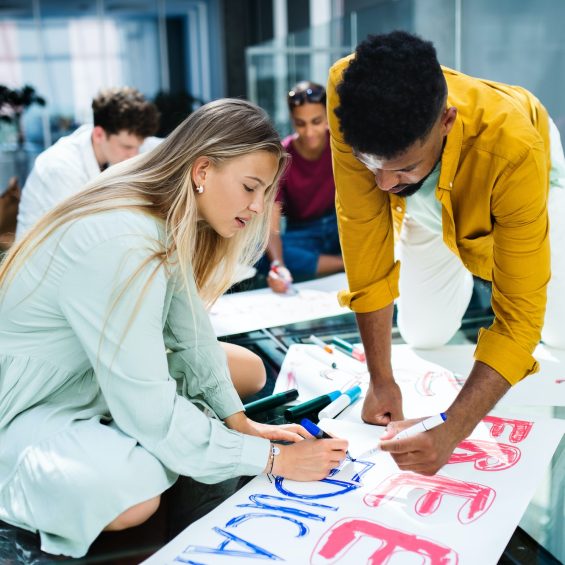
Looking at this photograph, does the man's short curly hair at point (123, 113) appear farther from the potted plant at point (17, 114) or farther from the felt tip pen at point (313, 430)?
the potted plant at point (17, 114)

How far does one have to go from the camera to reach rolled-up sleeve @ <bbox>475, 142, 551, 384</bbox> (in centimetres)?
107

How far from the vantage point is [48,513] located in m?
1.00

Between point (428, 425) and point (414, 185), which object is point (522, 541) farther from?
point (414, 185)

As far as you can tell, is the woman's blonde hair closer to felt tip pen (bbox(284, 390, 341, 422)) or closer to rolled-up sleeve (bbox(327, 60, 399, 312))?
rolled-up sleeve (bbox(327, 60, 399, 312))

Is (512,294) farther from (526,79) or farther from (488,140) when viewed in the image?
(526,79)

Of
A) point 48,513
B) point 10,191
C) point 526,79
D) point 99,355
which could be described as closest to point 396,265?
point 99,355

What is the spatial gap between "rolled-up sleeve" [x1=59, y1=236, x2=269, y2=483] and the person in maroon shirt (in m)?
1.45

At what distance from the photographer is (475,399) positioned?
107 cm

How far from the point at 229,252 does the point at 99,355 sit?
1.30ft

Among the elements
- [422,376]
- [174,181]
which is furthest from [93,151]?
[422,376]

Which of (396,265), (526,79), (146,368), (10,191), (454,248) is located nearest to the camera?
(146,368)

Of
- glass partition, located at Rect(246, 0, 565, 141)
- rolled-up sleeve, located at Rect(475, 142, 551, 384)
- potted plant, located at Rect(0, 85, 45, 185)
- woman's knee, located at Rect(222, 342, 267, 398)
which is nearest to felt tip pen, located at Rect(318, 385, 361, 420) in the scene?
woman's knee, located at Rect(222, 342, 267, 398)

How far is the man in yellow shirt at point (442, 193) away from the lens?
941 millimetres

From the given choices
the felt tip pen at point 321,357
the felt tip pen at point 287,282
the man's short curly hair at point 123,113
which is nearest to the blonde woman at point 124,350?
the felt tip pen at point 321,357
